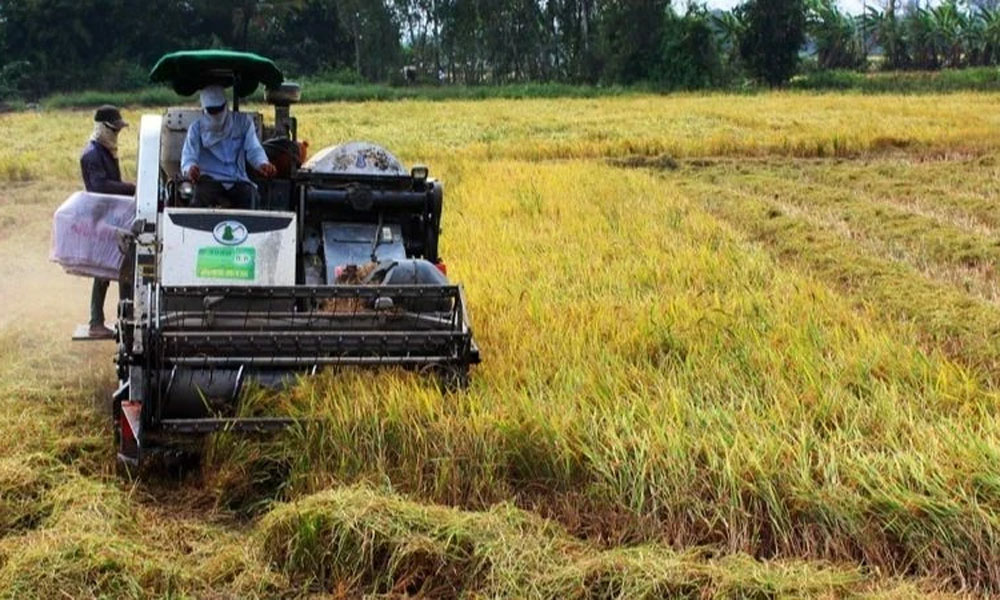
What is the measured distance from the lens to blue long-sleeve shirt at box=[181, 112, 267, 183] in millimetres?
5422

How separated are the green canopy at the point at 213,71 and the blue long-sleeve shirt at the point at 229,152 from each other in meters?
0.29

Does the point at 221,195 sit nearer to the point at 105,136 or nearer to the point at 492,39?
the point at 105,136

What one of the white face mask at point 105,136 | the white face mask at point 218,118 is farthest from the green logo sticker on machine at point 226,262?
the white face mask at point 105,136

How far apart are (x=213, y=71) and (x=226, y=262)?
144 cm

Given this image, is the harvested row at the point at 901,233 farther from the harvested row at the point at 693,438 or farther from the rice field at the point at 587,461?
the harvested row at the point at 693,438

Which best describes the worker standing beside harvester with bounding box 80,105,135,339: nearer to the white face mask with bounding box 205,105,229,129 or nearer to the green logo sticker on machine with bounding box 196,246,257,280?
the white face mask with bounding box 205,105,229,129

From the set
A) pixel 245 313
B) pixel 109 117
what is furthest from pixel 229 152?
pixel 109 117

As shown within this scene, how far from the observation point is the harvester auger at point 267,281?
420cm

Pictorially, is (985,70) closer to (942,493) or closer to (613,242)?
(613,242)

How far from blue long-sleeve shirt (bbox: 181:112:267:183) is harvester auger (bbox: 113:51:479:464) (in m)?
0.18

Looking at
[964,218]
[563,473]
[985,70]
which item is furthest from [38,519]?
[985,70]

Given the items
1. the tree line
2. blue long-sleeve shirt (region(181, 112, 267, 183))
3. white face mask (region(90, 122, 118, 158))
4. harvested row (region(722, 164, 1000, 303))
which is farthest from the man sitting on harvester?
the tree line

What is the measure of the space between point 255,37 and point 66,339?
39.4 m

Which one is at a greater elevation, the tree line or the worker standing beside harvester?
the tree line
